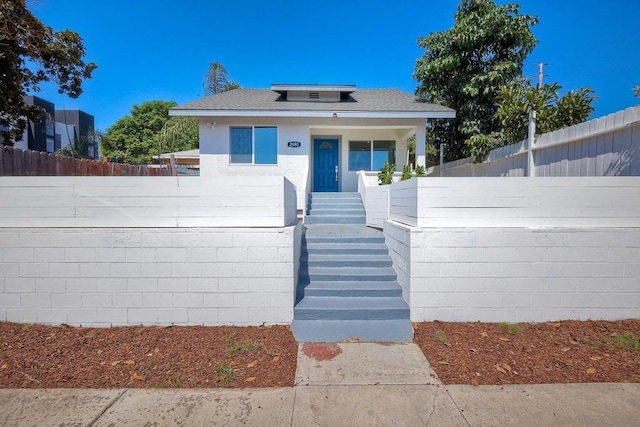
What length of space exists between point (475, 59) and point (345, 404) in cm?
1179

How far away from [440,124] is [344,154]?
4.07 meters

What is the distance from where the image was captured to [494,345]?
362cm

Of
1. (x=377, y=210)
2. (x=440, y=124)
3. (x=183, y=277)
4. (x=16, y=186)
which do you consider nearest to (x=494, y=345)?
(x=377, y=210)

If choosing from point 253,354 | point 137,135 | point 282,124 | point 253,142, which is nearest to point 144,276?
point 253,354

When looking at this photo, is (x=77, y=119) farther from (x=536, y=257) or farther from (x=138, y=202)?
(x=536, y=257)

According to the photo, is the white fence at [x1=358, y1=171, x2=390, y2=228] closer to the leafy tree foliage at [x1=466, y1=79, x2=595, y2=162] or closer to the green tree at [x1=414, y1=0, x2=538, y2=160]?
the leafy tree foliage at [x1=466, y1=79, x2=595, y2=162]

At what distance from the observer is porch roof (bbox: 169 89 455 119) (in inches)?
386

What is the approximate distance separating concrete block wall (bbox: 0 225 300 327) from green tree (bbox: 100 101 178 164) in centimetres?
2412

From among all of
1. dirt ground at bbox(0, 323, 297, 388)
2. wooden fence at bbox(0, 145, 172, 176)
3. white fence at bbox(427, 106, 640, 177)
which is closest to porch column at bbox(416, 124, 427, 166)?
white fence at bbox(427, 106, 640, 177)

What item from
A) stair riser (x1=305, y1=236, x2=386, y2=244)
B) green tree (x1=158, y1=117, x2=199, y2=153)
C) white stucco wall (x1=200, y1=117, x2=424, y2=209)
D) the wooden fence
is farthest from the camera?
green tree (x1=158, y1=117, x2=199, y2=153)

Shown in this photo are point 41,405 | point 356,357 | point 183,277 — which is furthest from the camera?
point 183,277

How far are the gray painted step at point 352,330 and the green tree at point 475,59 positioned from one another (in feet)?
27.1

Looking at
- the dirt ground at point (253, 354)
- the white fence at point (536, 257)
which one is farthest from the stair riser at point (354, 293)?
the dirt ground at point (253, 354)

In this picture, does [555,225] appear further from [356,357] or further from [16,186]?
[16,186]
